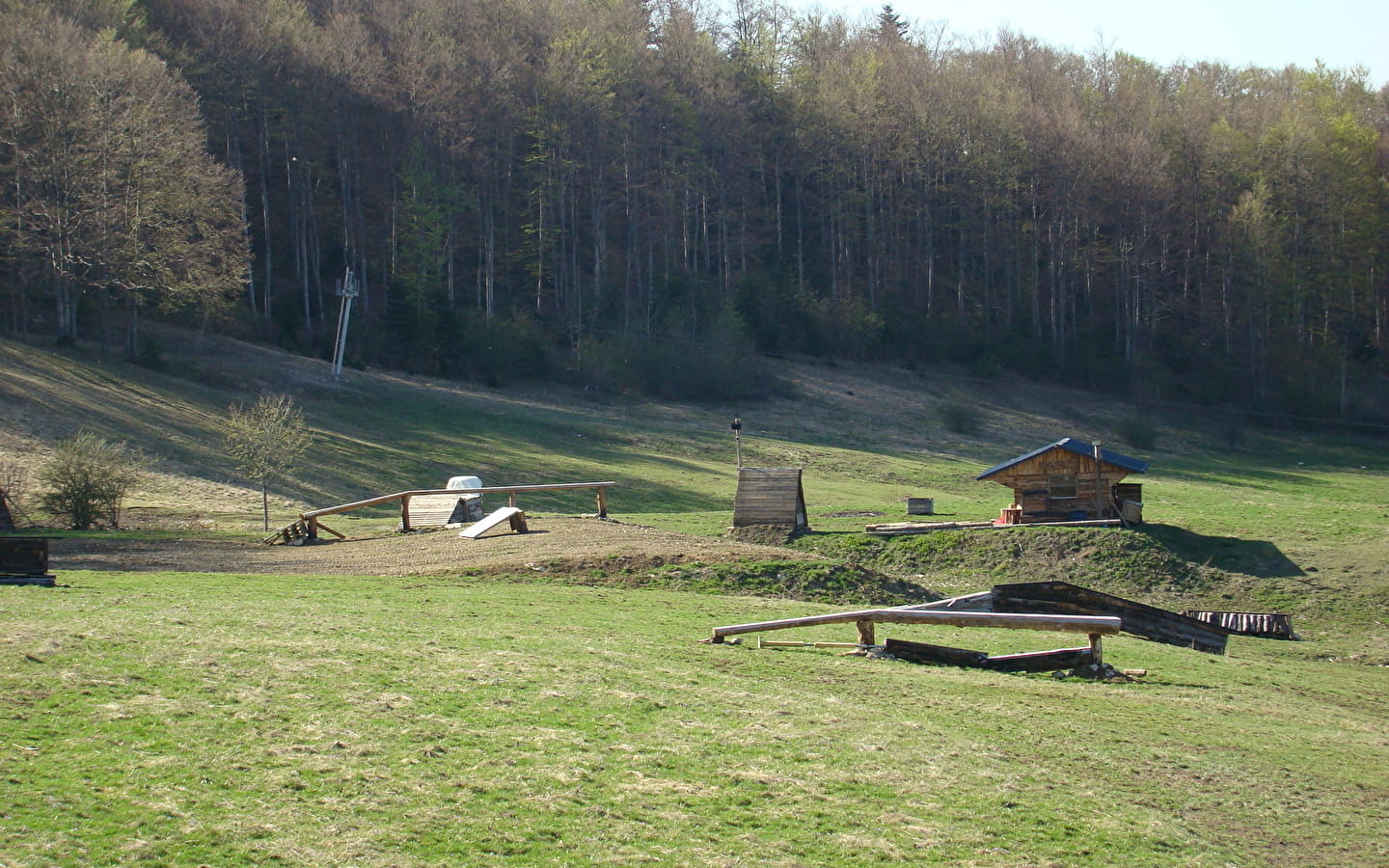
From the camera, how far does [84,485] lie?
31094 mm

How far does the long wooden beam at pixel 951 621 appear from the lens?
47.9 ft

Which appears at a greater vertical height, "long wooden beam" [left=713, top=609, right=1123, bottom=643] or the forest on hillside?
the forest on hillside

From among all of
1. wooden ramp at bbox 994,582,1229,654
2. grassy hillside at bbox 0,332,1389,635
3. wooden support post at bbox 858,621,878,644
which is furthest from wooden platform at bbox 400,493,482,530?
wooden support post at bbox 858,621,878,644

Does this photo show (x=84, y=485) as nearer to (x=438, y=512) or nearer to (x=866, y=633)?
(x=438, y=512)

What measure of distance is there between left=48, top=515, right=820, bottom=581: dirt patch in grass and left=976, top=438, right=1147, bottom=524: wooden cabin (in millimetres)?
9532

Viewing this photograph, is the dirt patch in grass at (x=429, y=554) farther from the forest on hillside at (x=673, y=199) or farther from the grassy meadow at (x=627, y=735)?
the forest on hillside at (x=673, y=199)

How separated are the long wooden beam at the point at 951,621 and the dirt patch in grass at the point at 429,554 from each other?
863cm

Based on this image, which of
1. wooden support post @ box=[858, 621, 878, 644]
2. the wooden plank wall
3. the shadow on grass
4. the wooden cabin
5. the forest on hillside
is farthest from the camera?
the forest on hillside

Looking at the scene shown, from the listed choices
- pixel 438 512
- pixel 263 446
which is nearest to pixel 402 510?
Result: pixel 438 512

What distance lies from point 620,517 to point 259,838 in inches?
1095

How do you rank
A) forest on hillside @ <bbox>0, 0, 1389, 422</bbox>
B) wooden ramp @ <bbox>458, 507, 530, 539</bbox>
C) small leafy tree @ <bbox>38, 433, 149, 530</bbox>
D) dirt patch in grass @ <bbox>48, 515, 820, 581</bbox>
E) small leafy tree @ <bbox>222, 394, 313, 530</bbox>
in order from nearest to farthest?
dirt patch in grass @ <bbox>48, 515, 820, 581</bbox>, wooden ramp @ <bbox>458, 507, 530, 539</bbox>, small leafy tree @ <bbox>38, 433, 149, 530</bbox>, small leafy tree @ <bbox>222, 394, 313, 530</bbox>, forest on hillside @ <bbox>0, 0, 1389, 422</bbox>

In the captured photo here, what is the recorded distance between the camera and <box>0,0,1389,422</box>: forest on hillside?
55.4 m

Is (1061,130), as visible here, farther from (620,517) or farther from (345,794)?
(345,794)

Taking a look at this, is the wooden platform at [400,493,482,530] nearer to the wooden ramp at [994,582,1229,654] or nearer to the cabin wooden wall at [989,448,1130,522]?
the cabin wooden wall at [989,448,1130,522]
